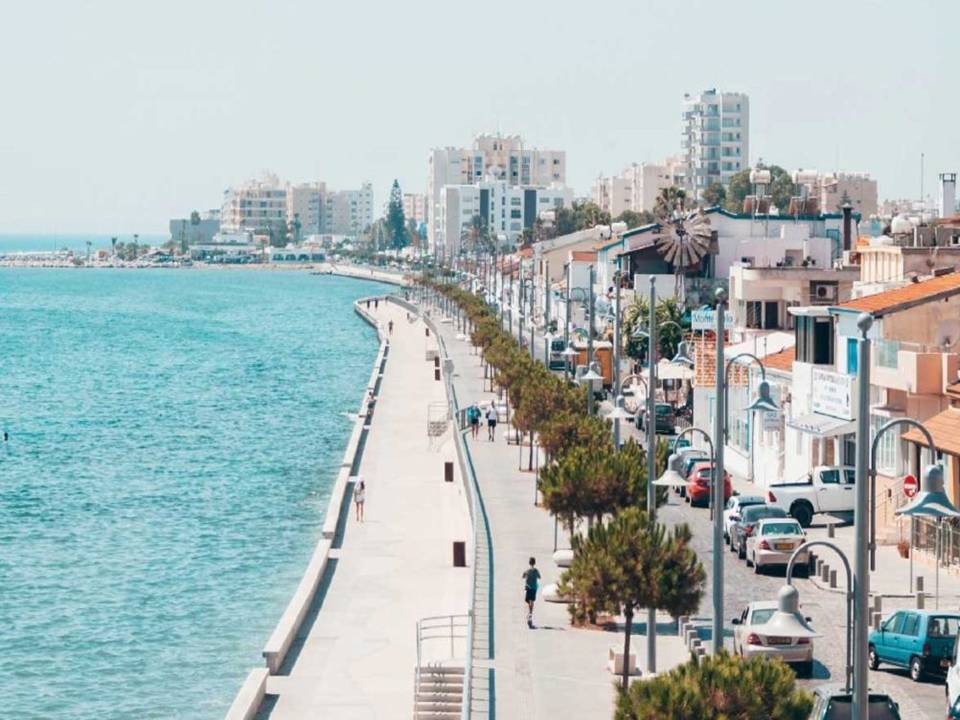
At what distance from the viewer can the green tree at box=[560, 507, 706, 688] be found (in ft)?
87.7

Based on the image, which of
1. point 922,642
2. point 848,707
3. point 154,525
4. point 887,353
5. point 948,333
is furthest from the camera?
point 154,525

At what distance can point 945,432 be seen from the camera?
3819 cm

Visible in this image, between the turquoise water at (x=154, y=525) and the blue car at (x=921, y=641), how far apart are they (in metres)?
12.0

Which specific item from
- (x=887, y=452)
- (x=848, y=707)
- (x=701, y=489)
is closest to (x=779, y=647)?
(x=848, y=707)

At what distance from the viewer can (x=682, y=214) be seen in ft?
307

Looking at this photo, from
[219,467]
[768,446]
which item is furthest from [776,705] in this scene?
[219,467]

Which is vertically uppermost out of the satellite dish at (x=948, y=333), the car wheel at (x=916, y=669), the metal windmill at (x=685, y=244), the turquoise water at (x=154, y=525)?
the metal windmill at (x=685, y=244)

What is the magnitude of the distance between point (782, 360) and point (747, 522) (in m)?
13.6

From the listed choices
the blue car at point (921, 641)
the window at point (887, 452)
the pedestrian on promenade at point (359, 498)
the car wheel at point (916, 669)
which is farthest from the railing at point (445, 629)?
the pedestrian on promenade at point (359, 498)

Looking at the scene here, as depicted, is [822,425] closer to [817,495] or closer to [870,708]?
[817,495]

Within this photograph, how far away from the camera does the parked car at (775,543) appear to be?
37000 mm

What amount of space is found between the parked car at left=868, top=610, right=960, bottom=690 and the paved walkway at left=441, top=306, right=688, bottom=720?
3.30m

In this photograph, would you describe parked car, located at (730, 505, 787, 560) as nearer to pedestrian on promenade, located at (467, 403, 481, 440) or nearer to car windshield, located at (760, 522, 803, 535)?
car windshield, located at (760, 522, 803, 535)

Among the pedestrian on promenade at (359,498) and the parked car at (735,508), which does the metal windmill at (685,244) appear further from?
the parked car at (735,508)
